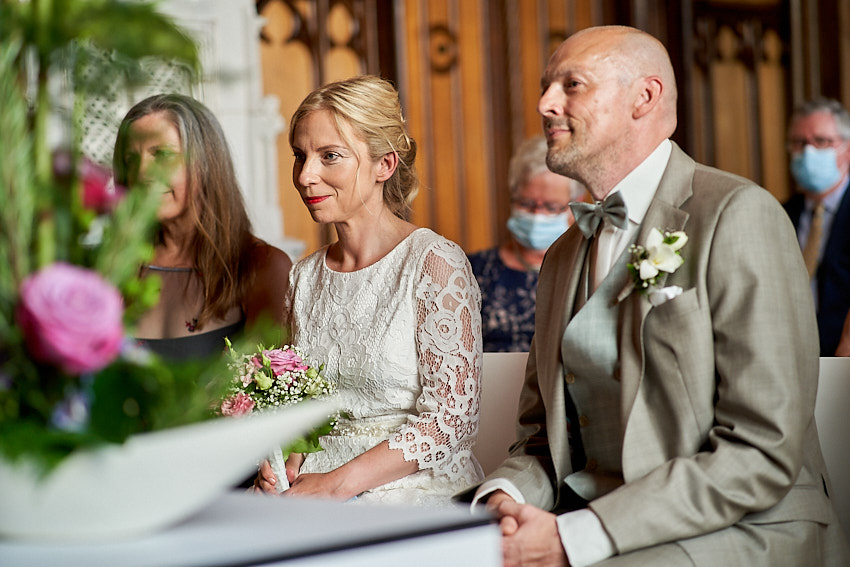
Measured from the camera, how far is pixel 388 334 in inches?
109

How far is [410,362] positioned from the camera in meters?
2.78

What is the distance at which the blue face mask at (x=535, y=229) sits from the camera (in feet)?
15.9

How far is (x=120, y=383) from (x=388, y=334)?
5.26 ft

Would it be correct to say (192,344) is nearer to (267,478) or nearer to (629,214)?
(267,478)

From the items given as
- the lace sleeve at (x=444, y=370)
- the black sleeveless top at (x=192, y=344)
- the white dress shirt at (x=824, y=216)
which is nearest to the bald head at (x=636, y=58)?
the lace sleeve at (x=444, y=370)

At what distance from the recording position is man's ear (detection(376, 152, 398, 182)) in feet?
9.87

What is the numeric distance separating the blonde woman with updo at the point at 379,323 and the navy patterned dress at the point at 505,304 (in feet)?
5.62

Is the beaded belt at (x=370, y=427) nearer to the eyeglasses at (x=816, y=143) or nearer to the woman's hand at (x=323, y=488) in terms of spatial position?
the woman's hand at (x=323, y=488)

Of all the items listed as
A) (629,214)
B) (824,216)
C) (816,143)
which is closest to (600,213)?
(629,214)

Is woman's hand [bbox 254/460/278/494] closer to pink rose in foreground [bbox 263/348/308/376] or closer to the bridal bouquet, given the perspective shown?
the bridal bouquet

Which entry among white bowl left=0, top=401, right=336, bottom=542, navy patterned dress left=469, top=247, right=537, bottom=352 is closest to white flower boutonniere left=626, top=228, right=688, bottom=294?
white bowl left=0, top=401, right=336, bottom=542

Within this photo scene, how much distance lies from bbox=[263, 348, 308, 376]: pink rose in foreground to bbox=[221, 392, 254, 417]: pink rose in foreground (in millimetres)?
115

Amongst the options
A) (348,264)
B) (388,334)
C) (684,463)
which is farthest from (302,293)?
(684,463)

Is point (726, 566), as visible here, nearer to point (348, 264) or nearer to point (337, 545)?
point (337, 545)
